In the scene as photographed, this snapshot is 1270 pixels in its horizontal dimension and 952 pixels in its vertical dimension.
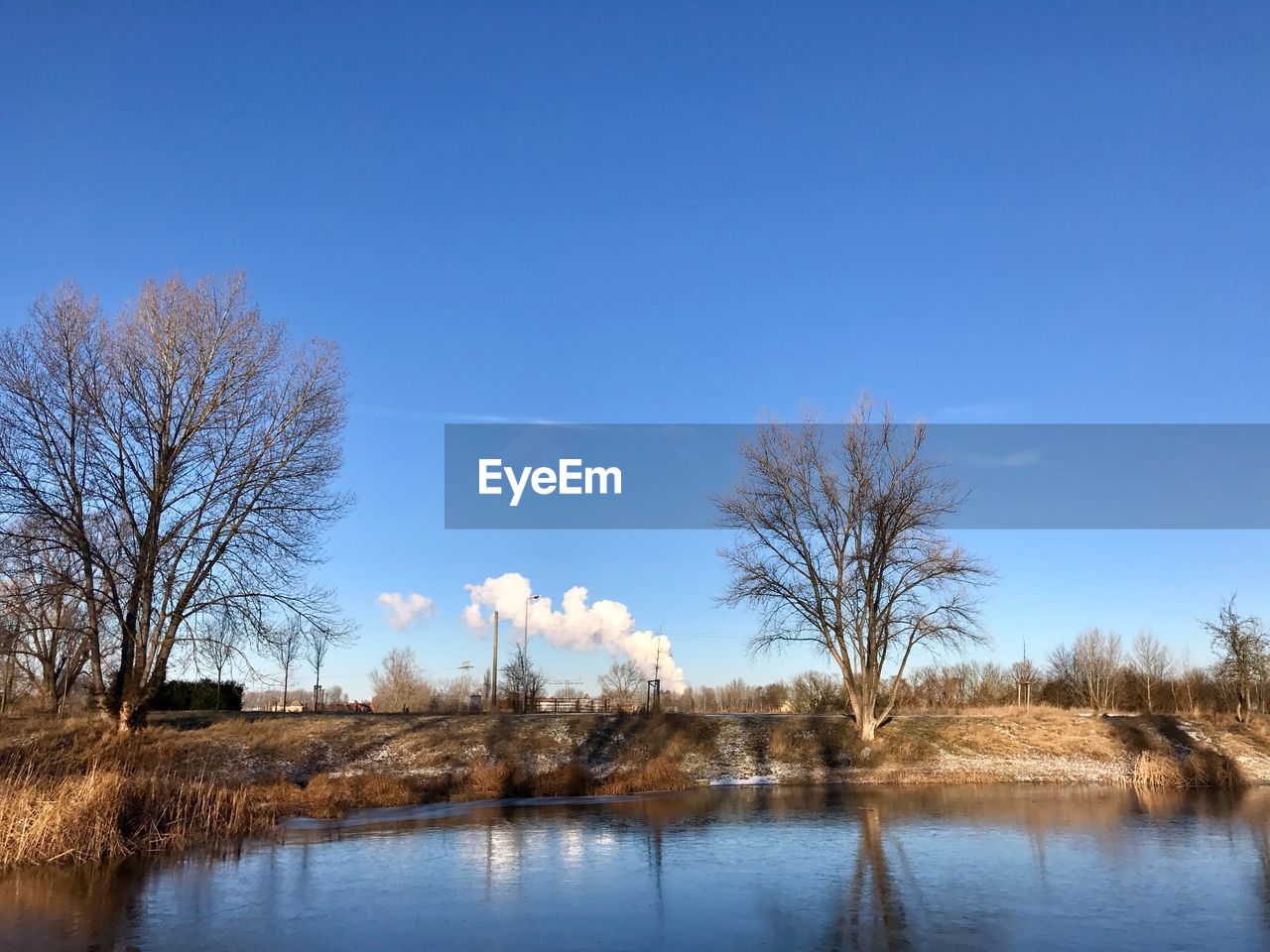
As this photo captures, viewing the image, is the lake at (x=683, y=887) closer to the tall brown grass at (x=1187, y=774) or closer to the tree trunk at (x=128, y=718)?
the tall brown grass at (x=1187, y=774)

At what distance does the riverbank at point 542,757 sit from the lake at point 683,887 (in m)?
2.65

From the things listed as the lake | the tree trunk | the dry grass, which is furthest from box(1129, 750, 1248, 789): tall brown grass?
the tree trunk

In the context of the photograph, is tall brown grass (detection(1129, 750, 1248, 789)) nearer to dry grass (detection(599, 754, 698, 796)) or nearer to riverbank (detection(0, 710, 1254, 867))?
riverbank (detection(0, 710, 1254, 867))

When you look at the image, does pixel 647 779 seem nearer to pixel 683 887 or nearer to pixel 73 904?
pixel 683 887

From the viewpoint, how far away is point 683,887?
13711 millimetres

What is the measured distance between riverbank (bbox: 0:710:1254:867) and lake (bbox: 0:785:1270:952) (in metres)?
2.65

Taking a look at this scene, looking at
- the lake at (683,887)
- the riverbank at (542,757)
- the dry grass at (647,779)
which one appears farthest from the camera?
the dry grass at (647,779)

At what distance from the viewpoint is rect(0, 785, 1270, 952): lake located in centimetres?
1090

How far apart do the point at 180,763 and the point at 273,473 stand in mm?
9319

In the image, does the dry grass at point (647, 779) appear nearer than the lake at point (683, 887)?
No

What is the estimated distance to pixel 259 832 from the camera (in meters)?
19.4

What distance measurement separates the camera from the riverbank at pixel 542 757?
21.8m

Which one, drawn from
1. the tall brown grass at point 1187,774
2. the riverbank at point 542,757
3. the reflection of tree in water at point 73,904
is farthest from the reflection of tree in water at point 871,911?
the tall brown grass at point 1187,774

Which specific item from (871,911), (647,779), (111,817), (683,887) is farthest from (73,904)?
(647,779)
